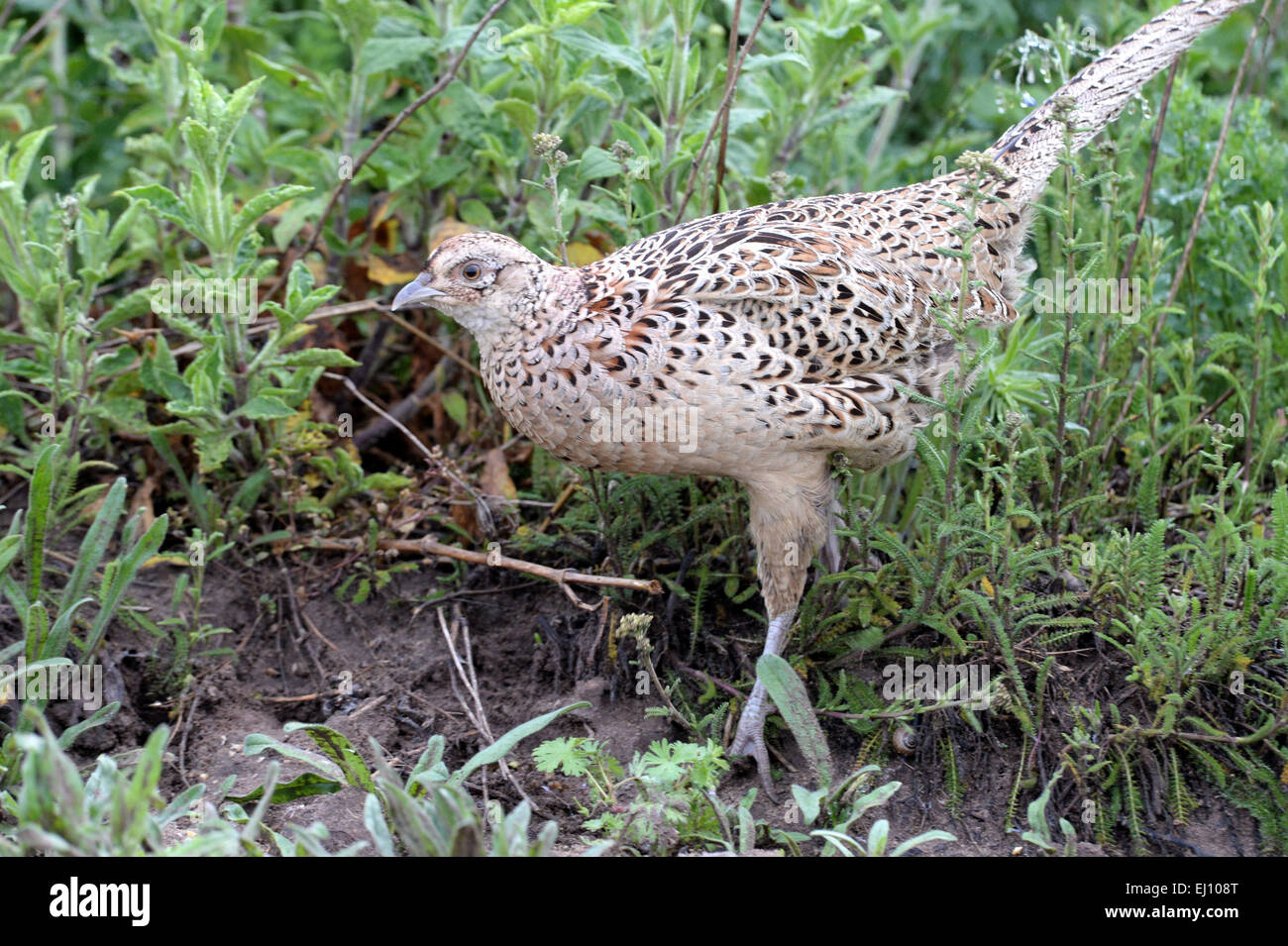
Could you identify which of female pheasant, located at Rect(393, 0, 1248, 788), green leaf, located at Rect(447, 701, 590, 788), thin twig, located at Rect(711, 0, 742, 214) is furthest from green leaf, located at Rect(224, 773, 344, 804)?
thin twig, located at Rect(711, 0, 742, 214)

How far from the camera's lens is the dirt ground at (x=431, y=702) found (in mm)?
3369

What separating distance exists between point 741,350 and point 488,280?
0.72m

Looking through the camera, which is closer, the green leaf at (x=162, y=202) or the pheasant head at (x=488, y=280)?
the pheasant head at (x=488, y=280)

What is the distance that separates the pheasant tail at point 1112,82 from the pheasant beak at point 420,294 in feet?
6.18

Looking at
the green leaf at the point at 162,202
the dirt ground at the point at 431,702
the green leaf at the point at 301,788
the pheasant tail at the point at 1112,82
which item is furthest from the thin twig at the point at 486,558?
the pheasant tail at the point at 1112,82

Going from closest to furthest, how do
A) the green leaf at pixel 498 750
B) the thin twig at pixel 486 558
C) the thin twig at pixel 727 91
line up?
the green leaf at pixel 498 750 → the thin twig at pixel 486 558 → the thin twig at pixel 727 91

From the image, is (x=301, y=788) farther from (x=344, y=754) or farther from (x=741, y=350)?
(x=741, y=350)

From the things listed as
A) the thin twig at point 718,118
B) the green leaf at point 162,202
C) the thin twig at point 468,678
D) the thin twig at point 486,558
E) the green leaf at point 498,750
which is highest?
the thin twig at point 718,118

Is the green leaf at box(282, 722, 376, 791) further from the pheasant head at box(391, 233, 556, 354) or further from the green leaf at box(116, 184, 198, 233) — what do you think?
the green leaf at box(116, 184, 198, 233)

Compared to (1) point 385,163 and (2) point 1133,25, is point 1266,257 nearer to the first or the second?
(2) point 1133,25

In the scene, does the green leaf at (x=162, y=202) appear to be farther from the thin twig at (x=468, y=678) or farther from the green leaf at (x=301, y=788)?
the green leaf at (x=301, y=788)

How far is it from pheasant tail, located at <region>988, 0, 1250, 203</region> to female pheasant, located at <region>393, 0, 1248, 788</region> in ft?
1.55

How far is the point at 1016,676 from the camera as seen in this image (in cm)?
340

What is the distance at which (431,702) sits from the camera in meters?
3.90
